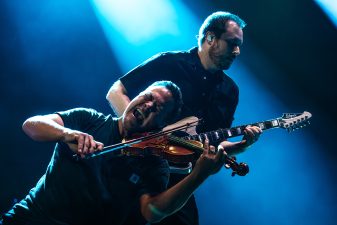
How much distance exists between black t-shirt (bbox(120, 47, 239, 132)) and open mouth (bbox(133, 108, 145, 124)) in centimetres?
78

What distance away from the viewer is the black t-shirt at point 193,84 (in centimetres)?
321

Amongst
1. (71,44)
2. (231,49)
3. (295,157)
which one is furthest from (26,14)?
(295,157)

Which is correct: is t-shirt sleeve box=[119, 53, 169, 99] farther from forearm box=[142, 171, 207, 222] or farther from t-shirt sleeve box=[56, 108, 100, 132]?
forearm box=[142, 171, 207, 222]

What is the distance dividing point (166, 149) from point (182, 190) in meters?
0.61

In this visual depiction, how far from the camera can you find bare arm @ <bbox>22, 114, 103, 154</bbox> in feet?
5.93

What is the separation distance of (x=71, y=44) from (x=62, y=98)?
0.69 metres

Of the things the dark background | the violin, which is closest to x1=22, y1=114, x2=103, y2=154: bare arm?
the violin

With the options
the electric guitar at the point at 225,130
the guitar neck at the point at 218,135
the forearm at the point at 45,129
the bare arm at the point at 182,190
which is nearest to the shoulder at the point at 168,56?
the electric guitar at the point at 225,130

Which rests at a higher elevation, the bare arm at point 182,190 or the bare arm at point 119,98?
the bare arm at point 119,98

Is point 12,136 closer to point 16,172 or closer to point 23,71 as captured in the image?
point 16,172

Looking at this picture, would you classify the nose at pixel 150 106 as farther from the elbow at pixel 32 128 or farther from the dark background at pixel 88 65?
the dark background at pixel 88 65

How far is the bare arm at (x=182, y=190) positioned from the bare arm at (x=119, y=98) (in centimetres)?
120

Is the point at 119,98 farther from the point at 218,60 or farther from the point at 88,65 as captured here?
the point at 88,65

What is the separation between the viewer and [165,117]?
2492 mm
